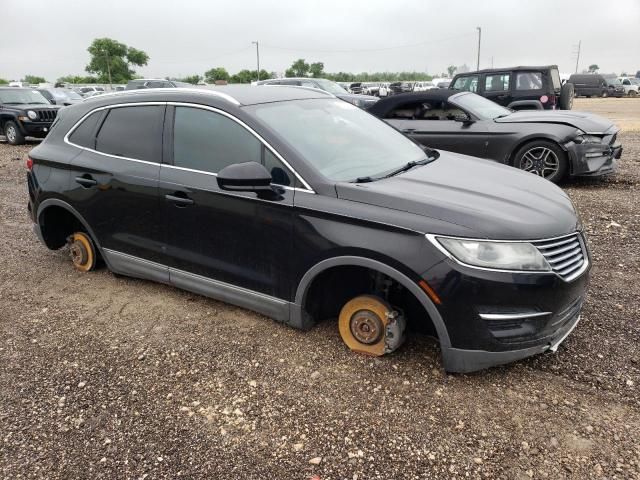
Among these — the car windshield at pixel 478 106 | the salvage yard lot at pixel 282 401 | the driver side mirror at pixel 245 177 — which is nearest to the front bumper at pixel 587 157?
the car windshield at pixel 478 106

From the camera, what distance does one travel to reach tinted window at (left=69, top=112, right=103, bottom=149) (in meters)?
4.24

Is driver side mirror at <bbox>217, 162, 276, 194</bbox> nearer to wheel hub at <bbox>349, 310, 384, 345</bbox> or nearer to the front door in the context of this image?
the front door

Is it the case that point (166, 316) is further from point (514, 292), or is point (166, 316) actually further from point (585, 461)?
point (585, 461)

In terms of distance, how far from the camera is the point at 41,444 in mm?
2607

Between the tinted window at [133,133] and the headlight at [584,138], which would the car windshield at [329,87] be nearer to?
the headlight at [584,138]

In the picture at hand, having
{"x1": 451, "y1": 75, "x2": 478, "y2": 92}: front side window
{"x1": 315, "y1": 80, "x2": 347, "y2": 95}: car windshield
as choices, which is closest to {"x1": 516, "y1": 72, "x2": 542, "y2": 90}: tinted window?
{"x1": 451, "y1": 75, "x2": 478, "y2": 92}: front side window

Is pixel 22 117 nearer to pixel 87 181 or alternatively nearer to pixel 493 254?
pixel 87 181

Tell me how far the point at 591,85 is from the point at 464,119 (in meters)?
37.9

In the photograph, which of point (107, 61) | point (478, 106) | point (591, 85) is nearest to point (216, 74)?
point (107, 61)

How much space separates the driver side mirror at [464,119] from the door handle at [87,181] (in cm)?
552

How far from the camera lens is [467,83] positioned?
1305cm

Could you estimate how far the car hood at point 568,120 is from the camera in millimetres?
7195

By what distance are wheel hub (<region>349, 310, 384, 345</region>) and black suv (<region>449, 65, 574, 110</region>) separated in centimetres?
942

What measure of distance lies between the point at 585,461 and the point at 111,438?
2305mm
